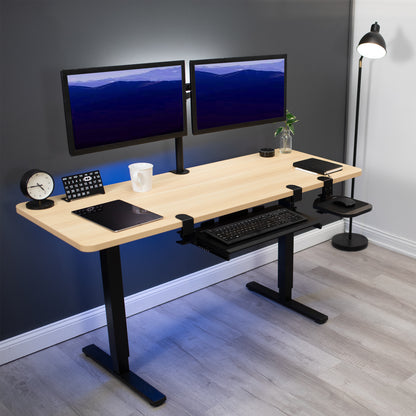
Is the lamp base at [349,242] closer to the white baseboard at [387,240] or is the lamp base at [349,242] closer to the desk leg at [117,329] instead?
the white baseboard at [387,240]

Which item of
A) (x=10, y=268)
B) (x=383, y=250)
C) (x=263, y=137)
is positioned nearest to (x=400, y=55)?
(x=263, y=137)

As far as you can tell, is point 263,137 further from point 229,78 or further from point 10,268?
point 10,268

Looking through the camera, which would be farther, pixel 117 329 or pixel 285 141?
pixel 285 141

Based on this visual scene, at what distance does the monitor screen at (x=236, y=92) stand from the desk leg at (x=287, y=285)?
0.64 metres

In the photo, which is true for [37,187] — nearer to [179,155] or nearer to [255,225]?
[179,155]

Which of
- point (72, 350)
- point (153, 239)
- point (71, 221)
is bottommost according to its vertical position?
point (72, 350)

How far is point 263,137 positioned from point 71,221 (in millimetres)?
1508

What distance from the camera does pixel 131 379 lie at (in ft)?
8.27

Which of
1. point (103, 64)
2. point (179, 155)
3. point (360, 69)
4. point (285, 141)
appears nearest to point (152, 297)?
point (179, 155)

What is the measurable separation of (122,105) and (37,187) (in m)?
0.48

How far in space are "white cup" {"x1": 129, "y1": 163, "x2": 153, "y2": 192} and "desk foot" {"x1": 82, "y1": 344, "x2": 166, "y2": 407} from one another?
2.58 ft

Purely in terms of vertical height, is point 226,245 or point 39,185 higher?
point 39,185

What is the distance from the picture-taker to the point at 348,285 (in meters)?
3.36

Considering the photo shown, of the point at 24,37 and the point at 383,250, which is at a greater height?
the point at 24,37
